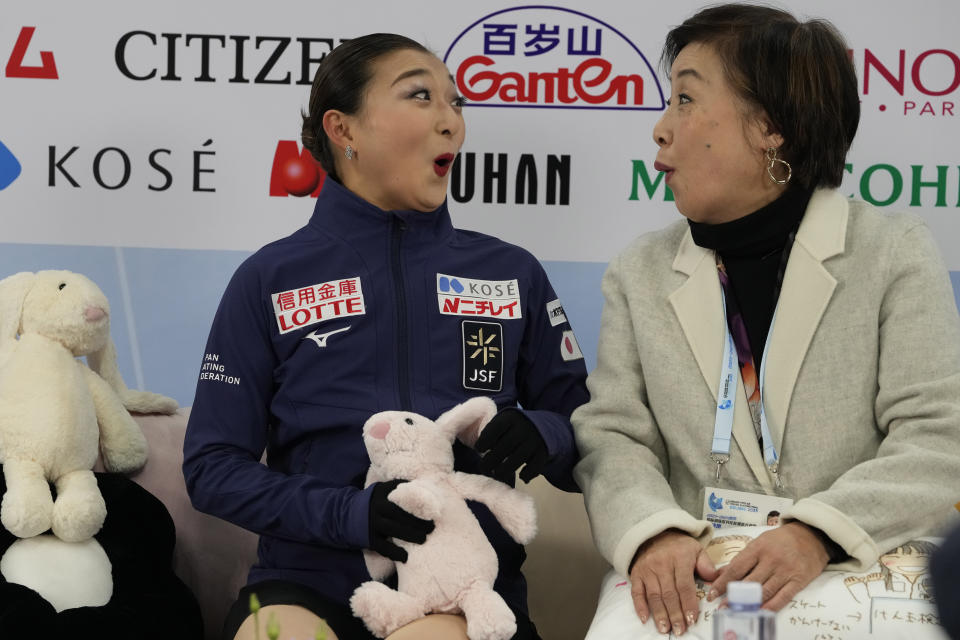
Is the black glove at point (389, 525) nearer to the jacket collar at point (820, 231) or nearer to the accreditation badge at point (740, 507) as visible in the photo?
the accreditation badge at point (740, 507)

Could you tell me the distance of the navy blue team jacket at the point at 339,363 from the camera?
5.98 feet

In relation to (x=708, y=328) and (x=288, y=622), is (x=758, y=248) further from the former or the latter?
(x=288, y=622)

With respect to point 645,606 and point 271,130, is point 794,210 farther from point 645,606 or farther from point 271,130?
point 271,130

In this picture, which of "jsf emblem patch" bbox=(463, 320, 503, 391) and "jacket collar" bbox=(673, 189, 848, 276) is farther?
"jsf emblem patch" bbox=(463, 320, 503, 391)

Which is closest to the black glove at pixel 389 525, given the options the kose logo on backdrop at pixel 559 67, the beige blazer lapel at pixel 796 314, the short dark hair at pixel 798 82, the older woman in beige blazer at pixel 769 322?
the older woman in beige blazer at pixel 769 322

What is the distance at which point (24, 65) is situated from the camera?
101 inches

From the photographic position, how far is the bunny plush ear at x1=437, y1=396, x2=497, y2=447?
1752 mm

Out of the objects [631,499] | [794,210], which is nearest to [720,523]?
[631,499]

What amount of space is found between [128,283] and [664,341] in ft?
4.06

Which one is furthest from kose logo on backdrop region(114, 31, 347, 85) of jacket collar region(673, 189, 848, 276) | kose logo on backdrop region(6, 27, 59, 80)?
jacket collar region(673, 189, 848, 276)

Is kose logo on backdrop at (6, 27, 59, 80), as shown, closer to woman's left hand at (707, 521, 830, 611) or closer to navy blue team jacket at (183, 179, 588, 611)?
navy blue team jacket at (183, 179, 588, 611)

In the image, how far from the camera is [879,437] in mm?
1772

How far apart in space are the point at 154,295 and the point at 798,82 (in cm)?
140

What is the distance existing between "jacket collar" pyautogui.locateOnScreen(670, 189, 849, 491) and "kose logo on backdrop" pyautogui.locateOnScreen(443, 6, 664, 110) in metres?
0.74
